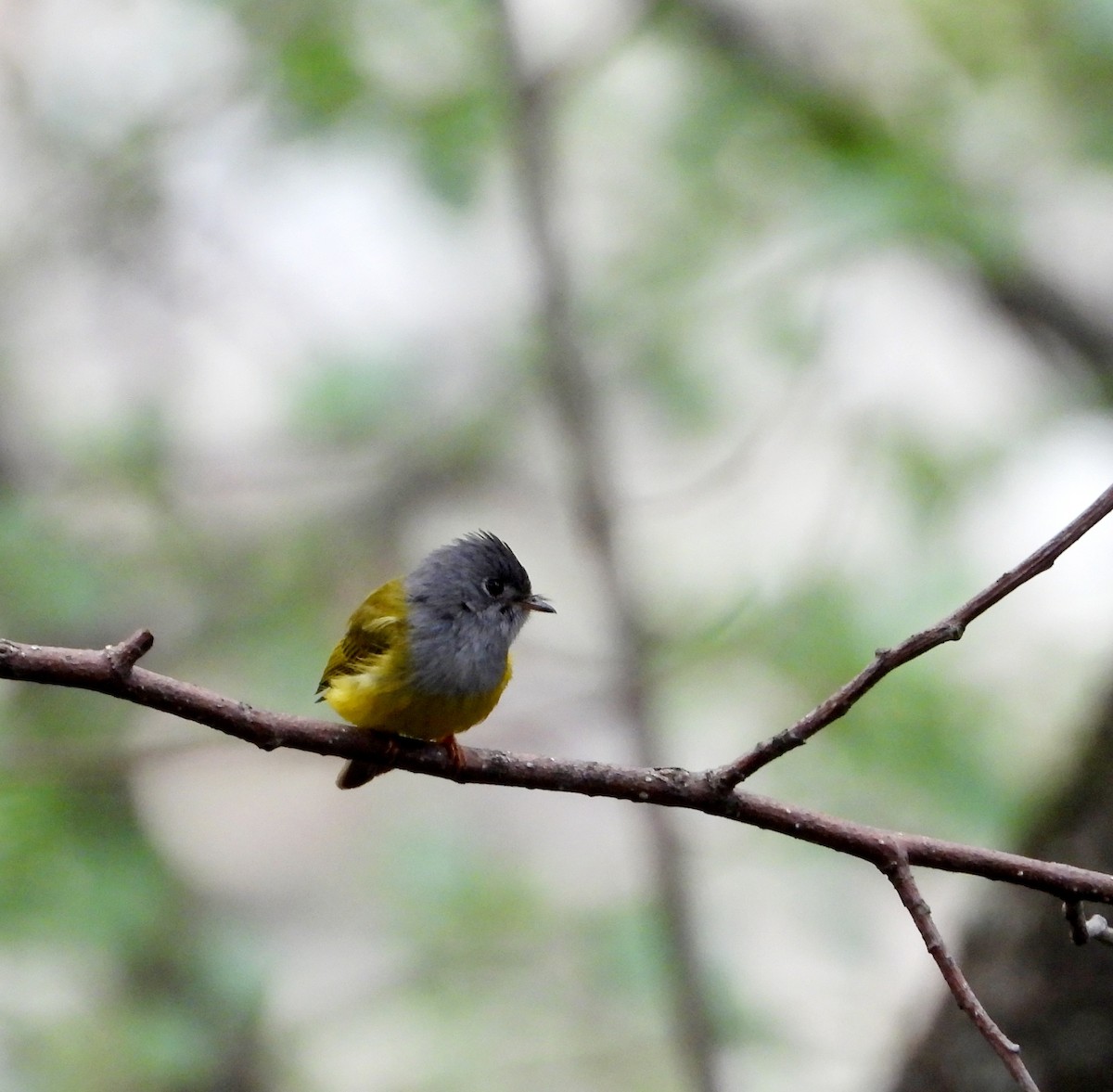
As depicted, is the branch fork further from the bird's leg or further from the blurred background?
the blurred background

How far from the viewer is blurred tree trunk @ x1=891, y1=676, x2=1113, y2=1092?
11.4 feet

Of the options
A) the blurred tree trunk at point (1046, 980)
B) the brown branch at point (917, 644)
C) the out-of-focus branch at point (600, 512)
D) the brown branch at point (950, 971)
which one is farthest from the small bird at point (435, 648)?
the blurred tree trunk at point (1046, 980)

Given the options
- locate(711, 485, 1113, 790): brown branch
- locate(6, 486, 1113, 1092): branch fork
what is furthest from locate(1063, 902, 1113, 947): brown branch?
locate(711, 485, 1113, 790): brown branch

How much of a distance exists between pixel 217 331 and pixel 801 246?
286 cm

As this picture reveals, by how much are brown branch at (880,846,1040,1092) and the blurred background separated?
2.26 meters

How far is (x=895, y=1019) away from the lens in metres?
5.87

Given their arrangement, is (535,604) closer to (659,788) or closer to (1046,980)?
(659,788)

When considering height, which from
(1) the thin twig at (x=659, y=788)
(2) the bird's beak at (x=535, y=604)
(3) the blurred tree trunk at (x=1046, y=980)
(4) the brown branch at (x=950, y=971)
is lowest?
(4) the brown branch at (x=950, y=971)

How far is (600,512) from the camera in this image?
4.44 m

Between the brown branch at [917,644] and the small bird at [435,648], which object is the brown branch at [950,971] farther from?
the small bird at [435,648]

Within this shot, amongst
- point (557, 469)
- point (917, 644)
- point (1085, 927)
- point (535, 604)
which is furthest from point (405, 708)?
point (557, 469)

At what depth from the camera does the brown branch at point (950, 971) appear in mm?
1640

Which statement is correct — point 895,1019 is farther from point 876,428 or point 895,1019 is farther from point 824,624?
point 876,428

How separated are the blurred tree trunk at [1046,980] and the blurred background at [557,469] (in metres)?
0.12
